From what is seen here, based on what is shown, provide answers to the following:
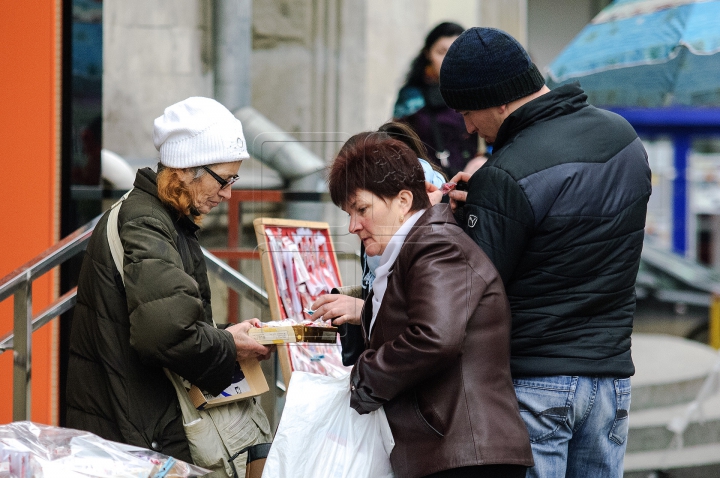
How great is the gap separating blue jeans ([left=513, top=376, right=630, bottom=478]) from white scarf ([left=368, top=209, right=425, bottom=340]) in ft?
1.43

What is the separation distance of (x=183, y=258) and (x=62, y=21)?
2.46 m

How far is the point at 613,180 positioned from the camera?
2.37 meters

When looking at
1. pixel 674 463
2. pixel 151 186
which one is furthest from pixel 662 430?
pixel 151 186

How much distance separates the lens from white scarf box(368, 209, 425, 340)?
91.8 inches

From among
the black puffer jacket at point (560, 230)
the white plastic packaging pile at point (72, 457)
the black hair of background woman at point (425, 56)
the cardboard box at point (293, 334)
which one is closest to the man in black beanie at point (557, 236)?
the black puffer jacket at point (560, 230)

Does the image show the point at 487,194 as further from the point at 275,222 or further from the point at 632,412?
the point at 632,412

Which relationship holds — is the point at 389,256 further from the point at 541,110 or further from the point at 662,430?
the point at 662,430

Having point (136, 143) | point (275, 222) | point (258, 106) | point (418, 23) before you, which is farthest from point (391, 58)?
point (275, 222)

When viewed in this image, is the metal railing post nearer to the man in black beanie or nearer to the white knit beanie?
the white knit beanie

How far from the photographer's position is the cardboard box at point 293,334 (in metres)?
2.73

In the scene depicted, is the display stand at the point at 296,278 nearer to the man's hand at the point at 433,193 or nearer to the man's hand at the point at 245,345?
the man's hand at the point at 245,345

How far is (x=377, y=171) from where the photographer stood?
7.80ft

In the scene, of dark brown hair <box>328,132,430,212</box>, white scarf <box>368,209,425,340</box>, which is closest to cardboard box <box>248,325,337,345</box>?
white scarf <box>368,209,425,340</box>

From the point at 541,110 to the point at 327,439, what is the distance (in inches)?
42.0
